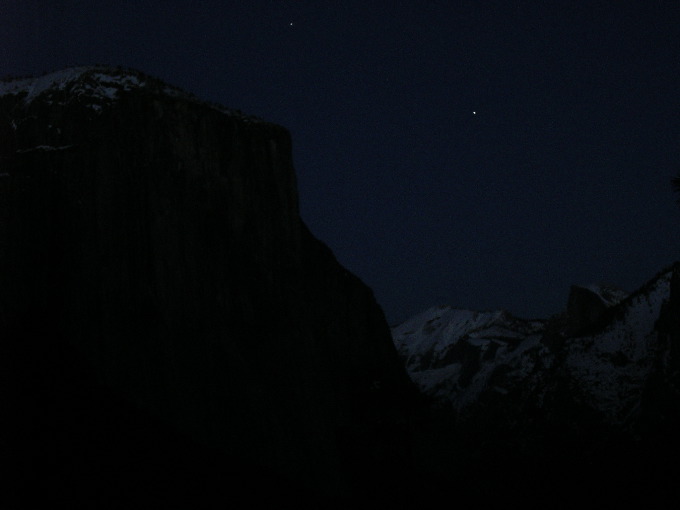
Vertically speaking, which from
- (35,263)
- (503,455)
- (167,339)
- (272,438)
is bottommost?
(503,455)

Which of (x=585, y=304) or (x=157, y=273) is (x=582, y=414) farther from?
(x=157, y=273)

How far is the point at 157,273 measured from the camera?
33062mm

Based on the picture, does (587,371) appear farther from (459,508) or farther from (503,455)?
(459,508)

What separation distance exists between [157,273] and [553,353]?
3226 inches

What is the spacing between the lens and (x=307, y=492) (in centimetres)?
3544

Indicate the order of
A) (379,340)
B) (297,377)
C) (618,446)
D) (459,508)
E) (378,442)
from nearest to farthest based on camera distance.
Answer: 1. (297,377)
2. (378,442)
3. (459,508)
4. (379,340)
5. (618,446)

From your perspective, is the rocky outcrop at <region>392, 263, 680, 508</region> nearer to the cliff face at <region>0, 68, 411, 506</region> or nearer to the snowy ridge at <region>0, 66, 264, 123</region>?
the cliff face at <region>0, 68, 411, 506</region>

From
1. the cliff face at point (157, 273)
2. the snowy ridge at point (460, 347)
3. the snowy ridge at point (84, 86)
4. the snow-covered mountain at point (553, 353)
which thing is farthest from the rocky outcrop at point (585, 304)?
the snowy ridge at point (84, 86)

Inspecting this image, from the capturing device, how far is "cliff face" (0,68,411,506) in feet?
102

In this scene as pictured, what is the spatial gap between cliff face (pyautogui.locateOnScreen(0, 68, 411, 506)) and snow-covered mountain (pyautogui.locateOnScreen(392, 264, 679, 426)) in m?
25.8

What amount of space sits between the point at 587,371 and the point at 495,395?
32294 millimetres

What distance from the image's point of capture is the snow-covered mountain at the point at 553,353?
77.7m

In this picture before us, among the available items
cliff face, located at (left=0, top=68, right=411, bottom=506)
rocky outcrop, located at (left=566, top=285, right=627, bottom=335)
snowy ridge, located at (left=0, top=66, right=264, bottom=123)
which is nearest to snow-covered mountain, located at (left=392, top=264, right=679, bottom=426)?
rocky outcrop, located at (left=566, top=285, right=627, bottom=335)

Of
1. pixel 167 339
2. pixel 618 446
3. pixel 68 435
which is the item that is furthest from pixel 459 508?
pixel 68 435
